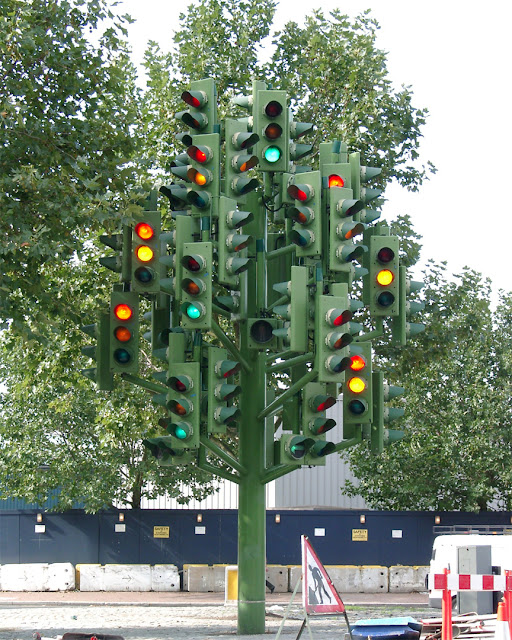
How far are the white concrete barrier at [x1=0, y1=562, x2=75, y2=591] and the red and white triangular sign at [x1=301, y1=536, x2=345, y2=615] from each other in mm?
16034

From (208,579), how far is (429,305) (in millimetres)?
8771

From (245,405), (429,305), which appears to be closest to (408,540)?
(429,305)

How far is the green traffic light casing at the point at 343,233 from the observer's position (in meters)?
12.0

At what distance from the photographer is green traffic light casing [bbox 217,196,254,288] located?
1230 cm

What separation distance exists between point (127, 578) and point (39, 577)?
2137 mm

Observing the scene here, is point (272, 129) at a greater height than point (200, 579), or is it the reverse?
point (272, 129)

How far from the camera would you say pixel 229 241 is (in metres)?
12.4

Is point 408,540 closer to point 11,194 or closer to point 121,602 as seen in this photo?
point 121,602

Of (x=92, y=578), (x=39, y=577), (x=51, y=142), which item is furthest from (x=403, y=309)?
(x=39, y=577)

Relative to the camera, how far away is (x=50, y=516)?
91.3ft

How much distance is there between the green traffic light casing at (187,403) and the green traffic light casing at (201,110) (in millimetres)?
3208

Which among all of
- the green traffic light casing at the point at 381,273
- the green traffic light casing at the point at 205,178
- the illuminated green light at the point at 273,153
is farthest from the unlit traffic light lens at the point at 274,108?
the green traffic light casing at the point at 381,273

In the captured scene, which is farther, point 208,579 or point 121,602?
point 208,579

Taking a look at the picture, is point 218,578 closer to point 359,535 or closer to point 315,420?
point 359,535
